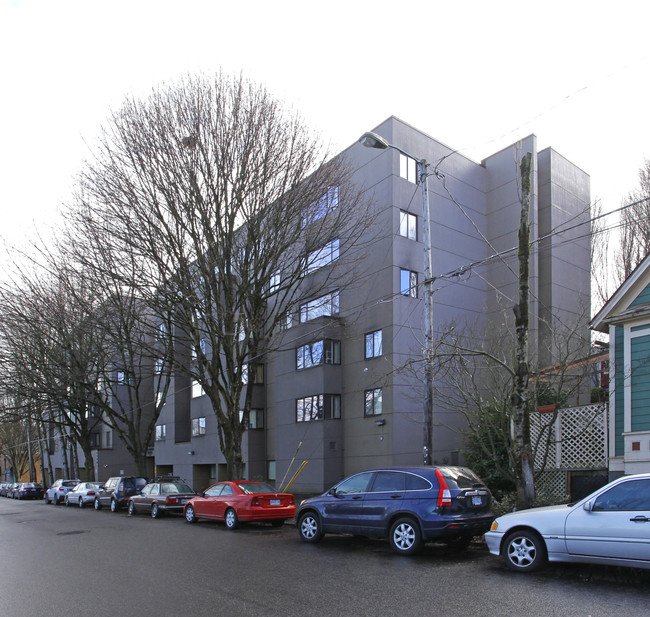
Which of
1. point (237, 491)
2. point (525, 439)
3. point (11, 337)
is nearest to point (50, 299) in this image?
point (11, 337)

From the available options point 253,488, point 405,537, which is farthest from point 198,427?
point 405,537

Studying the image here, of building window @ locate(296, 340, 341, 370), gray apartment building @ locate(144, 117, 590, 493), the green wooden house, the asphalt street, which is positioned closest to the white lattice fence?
the green wooden house

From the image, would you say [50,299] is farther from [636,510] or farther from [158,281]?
[636,510]

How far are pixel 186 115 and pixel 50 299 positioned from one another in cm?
1142

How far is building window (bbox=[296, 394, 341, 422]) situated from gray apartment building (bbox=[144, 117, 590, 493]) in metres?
0.05

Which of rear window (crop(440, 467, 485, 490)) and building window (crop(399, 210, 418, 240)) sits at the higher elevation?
building window (crop(399, 210, 418, 240))

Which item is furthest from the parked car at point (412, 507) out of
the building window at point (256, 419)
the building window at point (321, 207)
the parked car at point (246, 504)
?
the building window at point (256, 419)

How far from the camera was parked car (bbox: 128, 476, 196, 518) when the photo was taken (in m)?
20.2

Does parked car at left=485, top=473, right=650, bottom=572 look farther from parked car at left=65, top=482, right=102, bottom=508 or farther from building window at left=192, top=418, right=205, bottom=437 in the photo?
building window at left=192, top=418, right=205, bottom=437

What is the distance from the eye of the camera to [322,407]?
81.7 feet

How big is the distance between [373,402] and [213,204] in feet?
32.4

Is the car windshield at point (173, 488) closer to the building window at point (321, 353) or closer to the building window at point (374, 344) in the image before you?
the building window at point (321, 353)

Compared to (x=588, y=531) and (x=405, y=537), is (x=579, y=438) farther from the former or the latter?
(x=588, y=531)

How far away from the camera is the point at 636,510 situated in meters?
7.56
